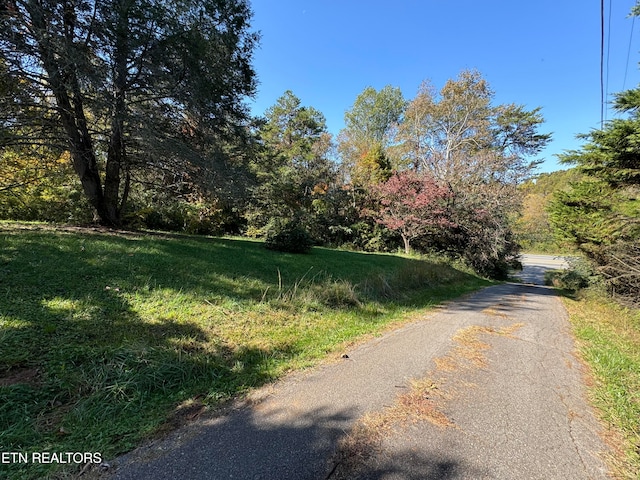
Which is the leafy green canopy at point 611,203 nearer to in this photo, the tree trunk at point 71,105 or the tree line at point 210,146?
the tree line at point 210,146

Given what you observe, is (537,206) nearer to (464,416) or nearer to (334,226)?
(334,226)

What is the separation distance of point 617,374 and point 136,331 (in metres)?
5.62

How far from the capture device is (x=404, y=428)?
2.16m

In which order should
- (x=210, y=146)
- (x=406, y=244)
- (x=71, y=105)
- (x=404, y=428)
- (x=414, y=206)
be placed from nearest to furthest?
(x=404, y=428) < (x=71, y=105) < (x=210, y=146) < (x=414, y=206) < (x=406, y=244)

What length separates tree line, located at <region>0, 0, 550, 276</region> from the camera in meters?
5.91

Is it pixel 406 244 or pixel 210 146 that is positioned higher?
pixel 210 146

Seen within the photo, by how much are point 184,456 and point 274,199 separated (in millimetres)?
16245

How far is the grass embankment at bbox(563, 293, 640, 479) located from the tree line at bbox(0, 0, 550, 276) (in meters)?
7.15

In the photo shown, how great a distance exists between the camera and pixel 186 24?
6.81 metres

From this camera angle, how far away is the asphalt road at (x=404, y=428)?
5.80 ft

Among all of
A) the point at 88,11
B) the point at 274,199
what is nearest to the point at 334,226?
the point at 274,199

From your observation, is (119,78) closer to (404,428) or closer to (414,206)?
(404,428)

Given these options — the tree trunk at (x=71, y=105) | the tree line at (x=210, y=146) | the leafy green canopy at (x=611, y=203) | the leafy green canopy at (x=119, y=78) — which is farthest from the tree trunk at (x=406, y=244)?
the tree trunk at (x=71, y=105)

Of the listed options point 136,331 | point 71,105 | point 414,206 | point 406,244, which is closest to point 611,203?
point 414,206
